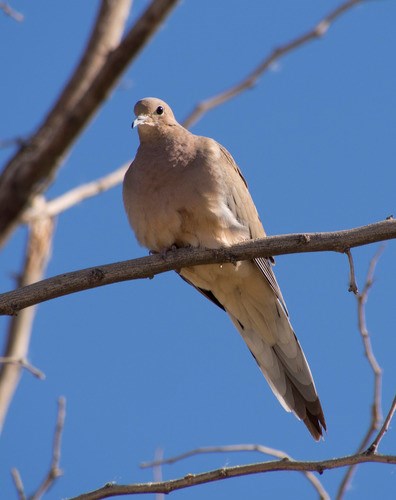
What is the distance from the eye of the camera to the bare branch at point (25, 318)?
5707mm

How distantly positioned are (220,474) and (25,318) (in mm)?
3151

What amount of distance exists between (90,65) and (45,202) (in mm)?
1541

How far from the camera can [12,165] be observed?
17.1ft

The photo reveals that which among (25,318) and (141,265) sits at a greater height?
(25,318)

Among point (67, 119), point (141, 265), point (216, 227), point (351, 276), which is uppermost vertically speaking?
point (67, 119)

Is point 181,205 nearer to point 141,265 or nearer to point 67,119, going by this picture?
point 67,119

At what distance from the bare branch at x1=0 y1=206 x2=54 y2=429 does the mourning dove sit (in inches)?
45.7

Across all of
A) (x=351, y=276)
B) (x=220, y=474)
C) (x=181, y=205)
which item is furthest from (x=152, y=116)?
(x=220, y=474)

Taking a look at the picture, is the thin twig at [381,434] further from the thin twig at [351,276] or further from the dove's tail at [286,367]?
the dove's tail at [286,367]

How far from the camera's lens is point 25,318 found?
625 cm

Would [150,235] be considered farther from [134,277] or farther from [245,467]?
→ [245,467]

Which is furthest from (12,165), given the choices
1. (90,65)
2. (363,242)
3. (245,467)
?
(245,467)

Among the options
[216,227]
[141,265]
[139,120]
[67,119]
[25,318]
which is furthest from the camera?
[25,318]

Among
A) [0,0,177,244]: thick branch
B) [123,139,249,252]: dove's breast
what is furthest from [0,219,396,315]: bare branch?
[0,0,177,244]: thick branch
